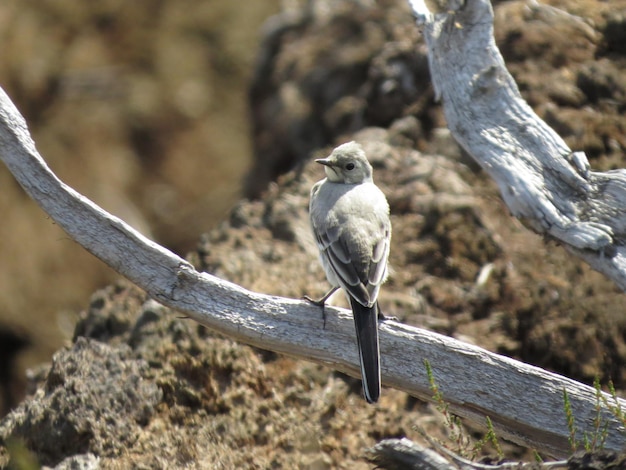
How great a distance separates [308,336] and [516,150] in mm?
1672

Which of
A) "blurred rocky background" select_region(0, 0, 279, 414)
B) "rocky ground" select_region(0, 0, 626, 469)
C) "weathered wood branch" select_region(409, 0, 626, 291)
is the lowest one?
"blurred rocky background" select_region(0, 0, 279, 414)

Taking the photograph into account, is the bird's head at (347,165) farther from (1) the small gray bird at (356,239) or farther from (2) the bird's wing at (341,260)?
(2) the bird's wing at (341,260)

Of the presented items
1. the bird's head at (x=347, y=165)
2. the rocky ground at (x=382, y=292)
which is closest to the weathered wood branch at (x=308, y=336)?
the rocky ground at (x=382, y=292)

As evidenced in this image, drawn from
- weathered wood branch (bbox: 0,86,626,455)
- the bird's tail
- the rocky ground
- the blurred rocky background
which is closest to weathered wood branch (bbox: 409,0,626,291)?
weathered wood branch (bbox: 0,86,626,455)

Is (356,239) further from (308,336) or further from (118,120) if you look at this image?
(118,120)

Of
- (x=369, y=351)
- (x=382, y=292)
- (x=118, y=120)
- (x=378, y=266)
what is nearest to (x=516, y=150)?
(x=378, y=266)

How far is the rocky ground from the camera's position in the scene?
5.16 meters

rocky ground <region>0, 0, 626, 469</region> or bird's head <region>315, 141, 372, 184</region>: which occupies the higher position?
bird's head <region>315, 141, 372, 184</region>

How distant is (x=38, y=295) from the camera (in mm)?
13055

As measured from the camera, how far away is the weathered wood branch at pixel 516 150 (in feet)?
15.8

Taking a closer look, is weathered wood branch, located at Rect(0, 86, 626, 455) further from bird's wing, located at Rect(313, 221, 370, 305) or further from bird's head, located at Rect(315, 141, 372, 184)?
bird's head, located at Rect(315, 141, 372, 184)

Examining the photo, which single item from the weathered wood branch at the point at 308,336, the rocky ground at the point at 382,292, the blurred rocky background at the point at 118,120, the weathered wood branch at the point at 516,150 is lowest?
the blurred rocky background at the point at 118,120

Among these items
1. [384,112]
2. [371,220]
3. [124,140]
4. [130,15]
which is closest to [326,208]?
[371,220]

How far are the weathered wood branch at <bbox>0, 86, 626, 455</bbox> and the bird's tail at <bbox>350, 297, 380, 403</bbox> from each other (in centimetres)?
16
